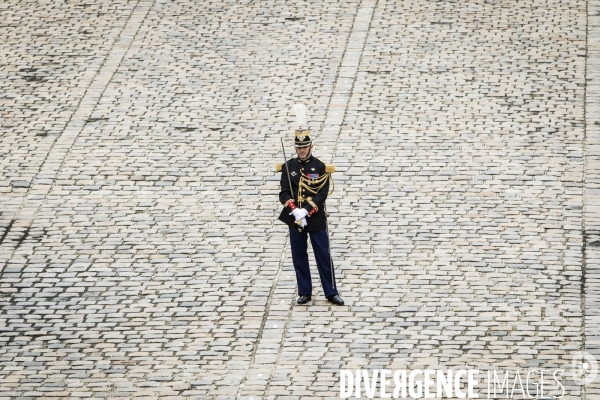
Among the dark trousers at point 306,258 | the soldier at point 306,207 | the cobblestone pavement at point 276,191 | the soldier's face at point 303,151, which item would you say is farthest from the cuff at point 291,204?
the cobblestone pavement at point 276,191

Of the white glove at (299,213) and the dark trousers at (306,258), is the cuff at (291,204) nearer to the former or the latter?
the white glove at (299,213)

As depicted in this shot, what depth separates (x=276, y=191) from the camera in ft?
43.3

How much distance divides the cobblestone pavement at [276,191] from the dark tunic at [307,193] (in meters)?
0.93

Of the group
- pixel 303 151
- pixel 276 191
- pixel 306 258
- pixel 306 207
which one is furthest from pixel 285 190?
pixel 276 191

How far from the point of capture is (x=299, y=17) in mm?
18516

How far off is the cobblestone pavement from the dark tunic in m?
0.93

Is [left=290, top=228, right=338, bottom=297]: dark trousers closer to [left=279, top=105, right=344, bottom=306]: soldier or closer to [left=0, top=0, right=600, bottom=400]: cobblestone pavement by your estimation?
[left=279, top=105, right=344, bottom=306]: soldier

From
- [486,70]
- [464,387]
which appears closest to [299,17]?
[486,70]

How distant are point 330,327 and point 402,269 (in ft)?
4.67

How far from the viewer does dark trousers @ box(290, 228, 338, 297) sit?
10.7 meters

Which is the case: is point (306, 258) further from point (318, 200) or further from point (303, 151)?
point (303, 151)

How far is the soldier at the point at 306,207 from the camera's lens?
10.6 m

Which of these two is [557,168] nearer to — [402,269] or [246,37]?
[402,269]

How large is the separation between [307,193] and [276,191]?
99.9 inches
